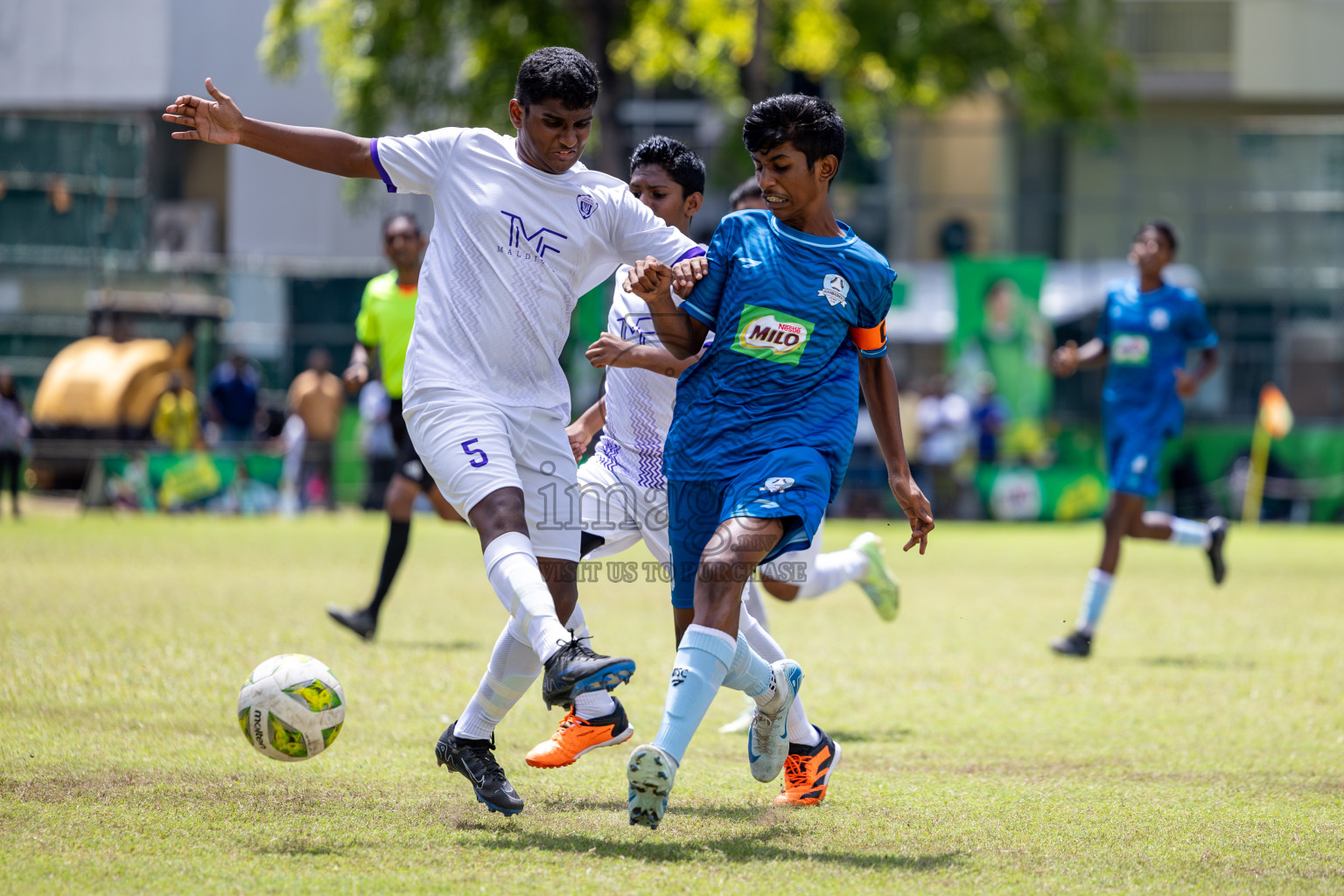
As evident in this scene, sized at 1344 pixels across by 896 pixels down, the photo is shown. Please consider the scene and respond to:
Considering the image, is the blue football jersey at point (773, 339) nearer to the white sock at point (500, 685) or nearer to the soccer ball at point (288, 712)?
the white sock at point (500, 685)

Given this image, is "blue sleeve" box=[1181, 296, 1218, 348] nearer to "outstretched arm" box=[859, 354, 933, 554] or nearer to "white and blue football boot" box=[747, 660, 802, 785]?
"outstretched arm" box=[859, 354, 933, 554]

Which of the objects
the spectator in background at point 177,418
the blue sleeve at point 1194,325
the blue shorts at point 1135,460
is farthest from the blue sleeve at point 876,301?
the spectator in background at point 177,418

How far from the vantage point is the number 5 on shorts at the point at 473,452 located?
4594mm

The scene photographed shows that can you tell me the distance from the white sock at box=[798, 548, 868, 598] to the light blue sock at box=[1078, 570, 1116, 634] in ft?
7.00

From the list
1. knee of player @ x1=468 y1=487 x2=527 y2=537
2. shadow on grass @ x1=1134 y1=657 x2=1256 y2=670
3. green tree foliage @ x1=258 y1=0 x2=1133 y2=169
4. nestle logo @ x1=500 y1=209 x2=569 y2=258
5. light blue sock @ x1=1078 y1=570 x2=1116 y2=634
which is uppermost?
green tree foliage @ x1=258 y1=0 x2=1133 y2=169

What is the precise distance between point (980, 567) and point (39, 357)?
665 inches

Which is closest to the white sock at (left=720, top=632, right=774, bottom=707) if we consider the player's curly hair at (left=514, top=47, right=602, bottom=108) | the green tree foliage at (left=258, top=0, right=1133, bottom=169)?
the player's curly hair at (left=514, top=47, right=602, bottom=108)

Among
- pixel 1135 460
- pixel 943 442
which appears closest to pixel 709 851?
pixel 1135 460

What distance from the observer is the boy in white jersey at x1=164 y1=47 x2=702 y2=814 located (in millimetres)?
4664

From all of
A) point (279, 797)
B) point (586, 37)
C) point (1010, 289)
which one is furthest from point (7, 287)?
point (279, 797)

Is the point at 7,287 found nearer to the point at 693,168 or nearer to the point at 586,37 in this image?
the point at 586,37

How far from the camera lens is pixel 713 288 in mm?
4668

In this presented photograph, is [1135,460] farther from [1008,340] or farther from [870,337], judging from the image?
[1008,340]

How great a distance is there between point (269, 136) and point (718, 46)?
23036 millimetres
